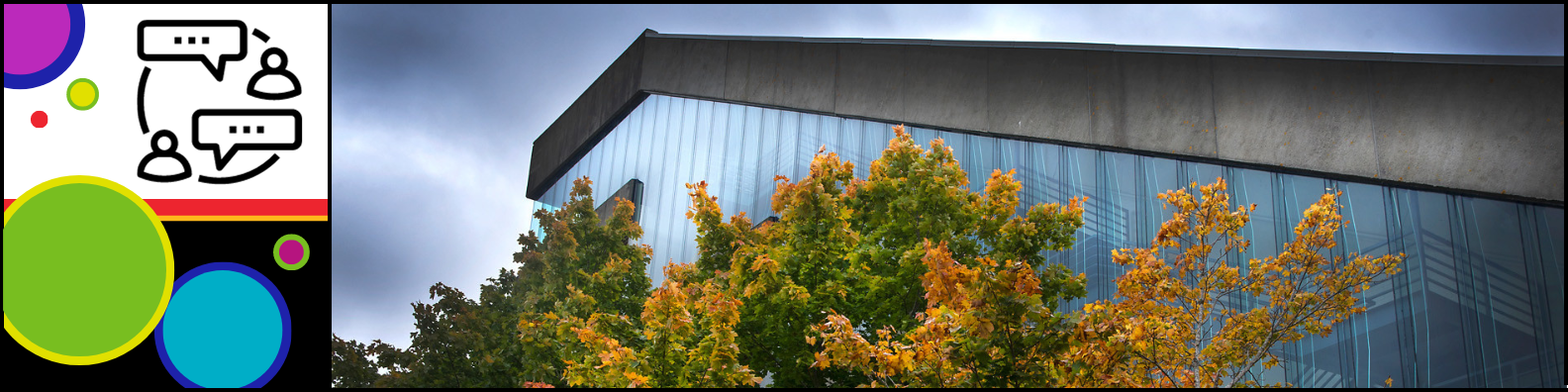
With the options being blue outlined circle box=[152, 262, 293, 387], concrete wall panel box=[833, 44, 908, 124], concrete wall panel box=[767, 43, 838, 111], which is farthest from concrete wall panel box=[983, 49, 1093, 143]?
blue outlined circle box=[152, 262, 293, 387]

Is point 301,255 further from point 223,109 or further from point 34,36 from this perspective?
point 34,36

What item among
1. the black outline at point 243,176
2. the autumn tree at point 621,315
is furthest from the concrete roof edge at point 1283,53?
the black outline at point 243,176

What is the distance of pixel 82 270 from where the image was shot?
7258mm

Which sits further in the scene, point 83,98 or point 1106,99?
point 1106,99

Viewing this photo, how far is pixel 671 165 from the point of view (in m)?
25.2

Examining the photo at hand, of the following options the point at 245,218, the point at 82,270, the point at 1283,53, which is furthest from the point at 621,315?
the point at 1283,53

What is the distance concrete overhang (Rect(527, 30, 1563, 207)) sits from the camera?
10297mm

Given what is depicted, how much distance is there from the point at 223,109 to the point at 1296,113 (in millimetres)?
11881

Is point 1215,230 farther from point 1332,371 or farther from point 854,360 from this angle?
point 854,360

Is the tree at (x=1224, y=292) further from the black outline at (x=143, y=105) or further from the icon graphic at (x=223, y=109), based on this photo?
the black outline at (x=143, y=105)

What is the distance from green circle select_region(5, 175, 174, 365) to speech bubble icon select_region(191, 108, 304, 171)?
685 mm

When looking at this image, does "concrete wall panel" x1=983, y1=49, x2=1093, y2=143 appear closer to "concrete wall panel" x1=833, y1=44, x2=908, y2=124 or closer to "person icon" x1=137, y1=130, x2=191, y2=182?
"concrete wall panel" x1=833, y1=44, x2=908, y2=124

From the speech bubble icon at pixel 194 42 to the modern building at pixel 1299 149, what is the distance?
10743mm

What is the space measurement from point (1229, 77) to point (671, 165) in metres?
15.1
